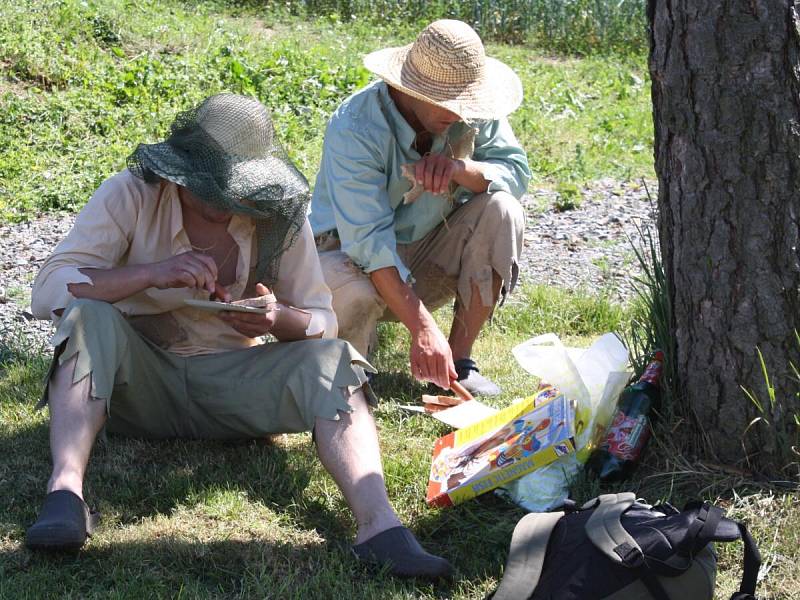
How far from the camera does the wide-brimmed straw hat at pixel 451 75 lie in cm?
377

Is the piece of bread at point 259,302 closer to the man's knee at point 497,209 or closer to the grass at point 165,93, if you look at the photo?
the man's knee at point 497,209

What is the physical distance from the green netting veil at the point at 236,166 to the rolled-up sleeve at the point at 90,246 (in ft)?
0.37

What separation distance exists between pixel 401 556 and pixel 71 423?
1014 mm

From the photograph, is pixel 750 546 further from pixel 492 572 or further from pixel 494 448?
pixel 494 448

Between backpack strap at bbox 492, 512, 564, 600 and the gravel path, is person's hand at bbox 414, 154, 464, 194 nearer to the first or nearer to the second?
backpack strap at bbox 492, 512, 564, 600

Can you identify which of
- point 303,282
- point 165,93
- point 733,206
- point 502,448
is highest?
point 733,206

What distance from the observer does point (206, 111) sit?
3.35 metres

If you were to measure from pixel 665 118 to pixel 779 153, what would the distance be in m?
0.36

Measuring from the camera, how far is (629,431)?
3.38 m

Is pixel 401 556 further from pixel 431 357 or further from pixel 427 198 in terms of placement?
pixel 427 198

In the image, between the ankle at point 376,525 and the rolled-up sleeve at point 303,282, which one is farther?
the rolled-up sleeve at point 303,282

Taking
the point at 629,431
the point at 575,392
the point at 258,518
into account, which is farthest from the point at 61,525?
the point at 629,431

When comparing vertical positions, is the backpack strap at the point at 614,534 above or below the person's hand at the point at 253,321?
below

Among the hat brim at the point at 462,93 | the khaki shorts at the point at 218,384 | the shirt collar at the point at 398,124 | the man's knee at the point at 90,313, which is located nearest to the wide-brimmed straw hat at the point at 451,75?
the hat brim at the point at 462,93
